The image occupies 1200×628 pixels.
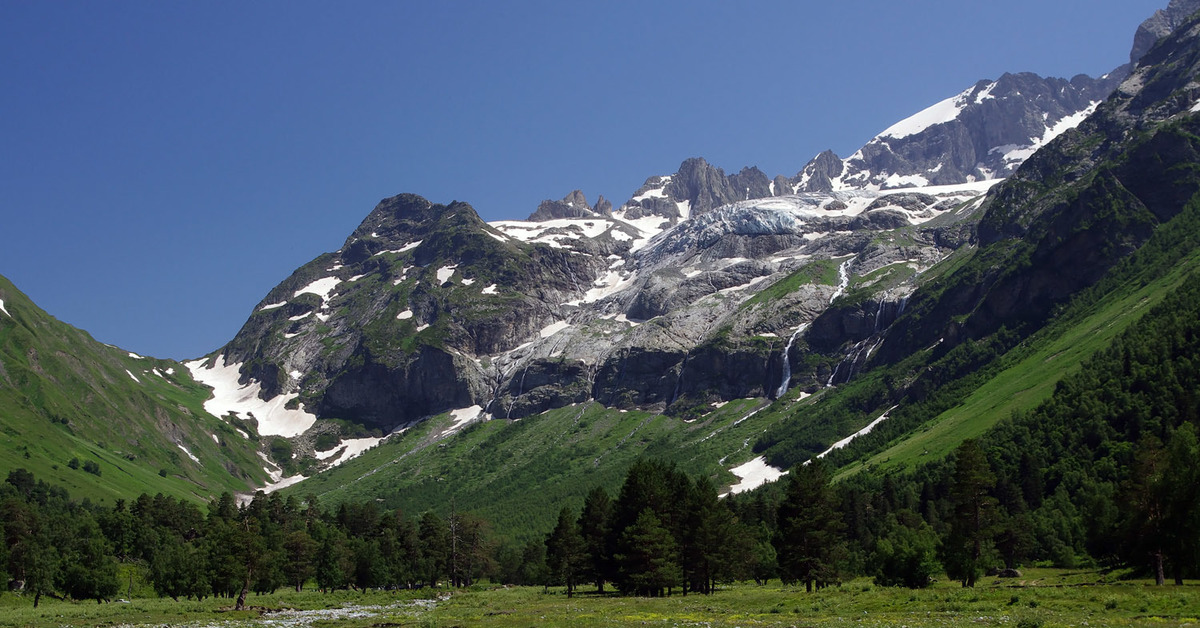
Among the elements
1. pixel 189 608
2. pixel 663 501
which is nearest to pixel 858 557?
pixel 663 501

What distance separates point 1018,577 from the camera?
9138 cm

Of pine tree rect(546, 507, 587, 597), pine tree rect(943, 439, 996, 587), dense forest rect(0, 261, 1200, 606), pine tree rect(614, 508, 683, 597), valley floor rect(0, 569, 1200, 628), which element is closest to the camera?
valley floor rect(0, 569, 1200, 628)

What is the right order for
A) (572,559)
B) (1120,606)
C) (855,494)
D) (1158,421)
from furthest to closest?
1. (855,494)
2. (1158,421)
3. (572,559)
4. (1120,606)

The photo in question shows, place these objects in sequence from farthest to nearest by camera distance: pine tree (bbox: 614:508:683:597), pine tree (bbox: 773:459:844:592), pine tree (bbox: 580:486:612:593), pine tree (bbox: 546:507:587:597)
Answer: pine tree (bbox: 580:486:612:593), pine tree (bbox: 546:507:587:597), pine tree (bbox: 614:508:683:597), pine tree (bbox: 773:459:844:592)

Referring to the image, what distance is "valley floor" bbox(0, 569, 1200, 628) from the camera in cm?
4525

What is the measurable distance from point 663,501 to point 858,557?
53.8m

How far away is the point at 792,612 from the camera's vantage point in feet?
191

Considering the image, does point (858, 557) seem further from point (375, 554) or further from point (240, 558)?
point (240, 558)

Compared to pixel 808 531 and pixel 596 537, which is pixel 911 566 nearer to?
pixel 808 531

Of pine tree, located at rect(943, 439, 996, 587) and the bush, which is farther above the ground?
pine tree, located at rect(943, 439, 996, 587)

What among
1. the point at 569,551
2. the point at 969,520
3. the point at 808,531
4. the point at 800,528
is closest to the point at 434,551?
the point at 569,551

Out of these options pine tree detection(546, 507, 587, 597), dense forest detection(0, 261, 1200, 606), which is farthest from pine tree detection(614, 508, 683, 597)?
pine tree detection(546, 507, 587, 597)

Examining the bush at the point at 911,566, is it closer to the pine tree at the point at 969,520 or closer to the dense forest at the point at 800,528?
the dense forest at the point at 800,528

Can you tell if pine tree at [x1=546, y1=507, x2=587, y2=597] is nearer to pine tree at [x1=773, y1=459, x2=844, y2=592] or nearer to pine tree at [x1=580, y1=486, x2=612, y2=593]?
pine tree at [x1=580, y1=486, x2=612, y2=593]
